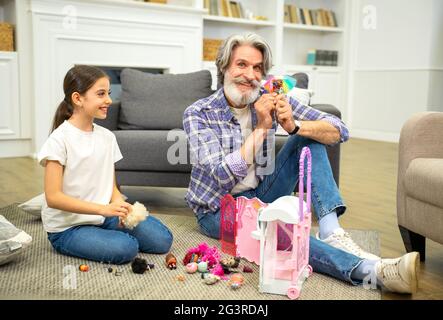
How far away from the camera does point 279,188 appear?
2.01m

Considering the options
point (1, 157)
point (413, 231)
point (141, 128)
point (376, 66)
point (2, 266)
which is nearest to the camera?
point (2, 266)

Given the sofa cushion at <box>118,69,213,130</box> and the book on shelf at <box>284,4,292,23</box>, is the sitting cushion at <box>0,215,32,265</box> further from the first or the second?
the book on shelf at <box>284,4,292,23</box>

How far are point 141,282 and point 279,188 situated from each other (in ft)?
2.14

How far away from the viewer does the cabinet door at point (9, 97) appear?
14.3 feet

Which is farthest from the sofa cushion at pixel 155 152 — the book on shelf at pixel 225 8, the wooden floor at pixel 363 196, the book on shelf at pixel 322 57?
the book on shelf at pixel 322 57

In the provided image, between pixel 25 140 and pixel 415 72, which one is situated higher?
pixel 415 72

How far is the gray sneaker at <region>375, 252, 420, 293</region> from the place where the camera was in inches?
59.7

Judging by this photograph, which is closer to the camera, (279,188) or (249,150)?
(249,150)

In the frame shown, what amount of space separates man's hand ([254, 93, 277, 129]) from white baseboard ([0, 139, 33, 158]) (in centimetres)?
331

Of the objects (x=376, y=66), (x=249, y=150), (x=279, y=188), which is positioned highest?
(x=376, y=66)

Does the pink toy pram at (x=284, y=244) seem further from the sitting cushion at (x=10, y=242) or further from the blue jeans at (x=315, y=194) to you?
the sitting cushion at (x=10, y=242)

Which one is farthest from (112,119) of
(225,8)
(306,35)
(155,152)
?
(306,35)
